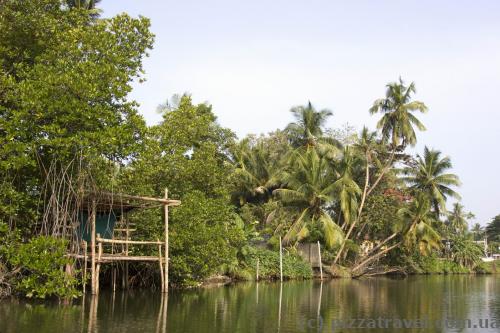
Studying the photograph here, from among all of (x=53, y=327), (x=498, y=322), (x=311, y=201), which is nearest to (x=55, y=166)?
(x=53, y=327)

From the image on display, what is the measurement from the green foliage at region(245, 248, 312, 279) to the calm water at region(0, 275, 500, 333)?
7.39 m

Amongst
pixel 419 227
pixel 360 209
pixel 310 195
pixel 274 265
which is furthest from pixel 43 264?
pixel 419 227

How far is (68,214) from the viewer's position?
15195mm

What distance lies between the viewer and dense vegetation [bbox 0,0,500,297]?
1403cm

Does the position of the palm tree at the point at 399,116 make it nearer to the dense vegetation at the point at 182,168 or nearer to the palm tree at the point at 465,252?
the dense vegetation at the point at 182,168

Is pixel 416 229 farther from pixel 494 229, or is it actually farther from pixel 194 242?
pixel 494 229

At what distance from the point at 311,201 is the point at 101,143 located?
1793cm

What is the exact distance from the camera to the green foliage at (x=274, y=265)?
88.4 feet

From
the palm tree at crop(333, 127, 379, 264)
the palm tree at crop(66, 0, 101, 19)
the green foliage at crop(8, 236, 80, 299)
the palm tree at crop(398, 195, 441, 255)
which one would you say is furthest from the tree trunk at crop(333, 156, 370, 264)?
the green foliage at crop(8, 236, 80, 299)

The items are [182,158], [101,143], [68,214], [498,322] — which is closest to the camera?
[498,322]

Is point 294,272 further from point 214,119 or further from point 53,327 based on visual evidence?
point 53,327

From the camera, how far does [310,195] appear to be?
99.1ft

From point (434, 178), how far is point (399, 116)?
5.31 metres

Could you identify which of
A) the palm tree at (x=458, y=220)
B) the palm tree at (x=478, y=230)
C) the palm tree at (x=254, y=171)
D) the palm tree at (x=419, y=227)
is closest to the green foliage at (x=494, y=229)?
the palm tree at (x=478, y=230)
